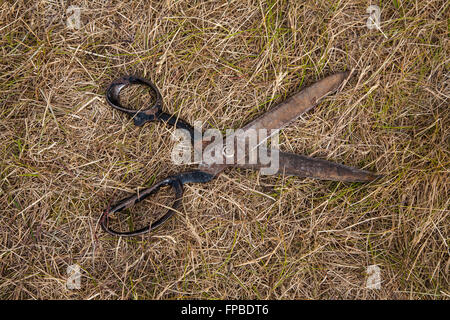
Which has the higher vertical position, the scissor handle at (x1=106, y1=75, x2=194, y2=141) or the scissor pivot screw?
the scissor handle at (x1=106, y1=75, x2=194, y2=141)

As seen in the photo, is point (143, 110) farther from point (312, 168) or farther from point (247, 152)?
point (312, 168)

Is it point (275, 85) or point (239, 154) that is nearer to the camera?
point (239, 154)

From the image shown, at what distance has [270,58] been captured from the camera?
2146 millimetres

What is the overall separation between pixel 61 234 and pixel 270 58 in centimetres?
205

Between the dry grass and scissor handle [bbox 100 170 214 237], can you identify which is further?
the dry grass

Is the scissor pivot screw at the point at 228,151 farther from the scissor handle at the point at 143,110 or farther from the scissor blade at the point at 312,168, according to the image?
the scissor handle at the point at 143,110

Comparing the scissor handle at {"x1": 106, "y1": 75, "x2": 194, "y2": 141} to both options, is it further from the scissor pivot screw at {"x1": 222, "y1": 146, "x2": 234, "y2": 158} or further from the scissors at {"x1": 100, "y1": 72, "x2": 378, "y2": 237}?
the scissor pivot screw at {"x1": 222, "y1": 146, "x2": 234, "y2": 158}

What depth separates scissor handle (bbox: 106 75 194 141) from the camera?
6.47 feet

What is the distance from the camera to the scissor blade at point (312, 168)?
2.01m

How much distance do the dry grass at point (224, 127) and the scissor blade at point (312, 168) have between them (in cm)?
15

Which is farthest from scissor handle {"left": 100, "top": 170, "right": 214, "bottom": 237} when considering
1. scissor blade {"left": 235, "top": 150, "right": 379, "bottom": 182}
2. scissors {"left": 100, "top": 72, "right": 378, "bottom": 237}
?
scissor blade {"left": 235, "top": 150, "right": 379, "bottom": 182}

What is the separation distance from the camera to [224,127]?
2174 millimetres
